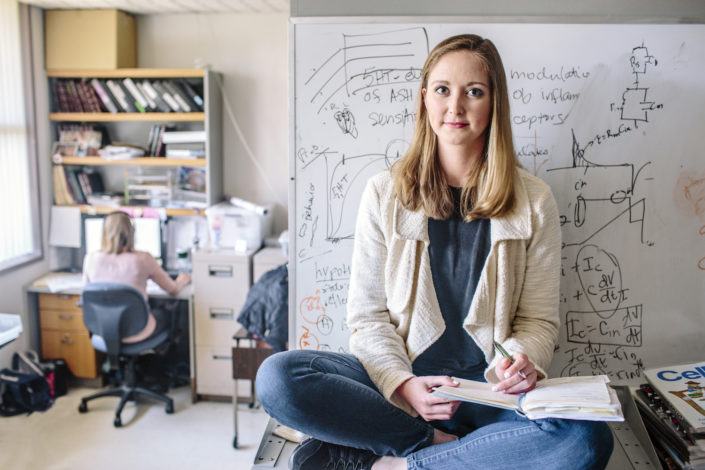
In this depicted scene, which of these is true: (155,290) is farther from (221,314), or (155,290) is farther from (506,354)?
(506,354)

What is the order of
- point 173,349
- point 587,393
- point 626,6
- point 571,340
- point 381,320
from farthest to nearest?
1. point 173,349
2. point 571,340
3. point 626,6
4. point 381,320
5. point 587,393

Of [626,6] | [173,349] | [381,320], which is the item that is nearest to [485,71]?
[626,6]

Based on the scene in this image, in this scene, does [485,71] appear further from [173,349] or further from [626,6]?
[173,349]

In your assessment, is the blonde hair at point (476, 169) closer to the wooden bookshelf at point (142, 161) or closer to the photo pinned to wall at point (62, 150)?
the wooden bookshelf at point (142, 161)

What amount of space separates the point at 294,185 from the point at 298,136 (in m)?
0.15

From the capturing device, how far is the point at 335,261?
5.87 ft

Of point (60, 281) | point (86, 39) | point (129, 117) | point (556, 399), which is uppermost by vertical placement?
point (86, 39)

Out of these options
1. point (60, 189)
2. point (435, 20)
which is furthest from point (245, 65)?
point (435, 20)

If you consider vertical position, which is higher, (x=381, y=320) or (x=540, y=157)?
(x=540, y=157)

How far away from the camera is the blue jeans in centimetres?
125

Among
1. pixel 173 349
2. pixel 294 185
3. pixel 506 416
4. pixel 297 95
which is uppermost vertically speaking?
pixel 297 95

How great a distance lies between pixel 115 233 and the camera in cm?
304

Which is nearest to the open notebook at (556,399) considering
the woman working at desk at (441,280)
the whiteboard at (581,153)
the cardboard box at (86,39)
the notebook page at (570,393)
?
the notebook page at (570,393)

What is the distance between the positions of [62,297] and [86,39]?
147 centimetres
